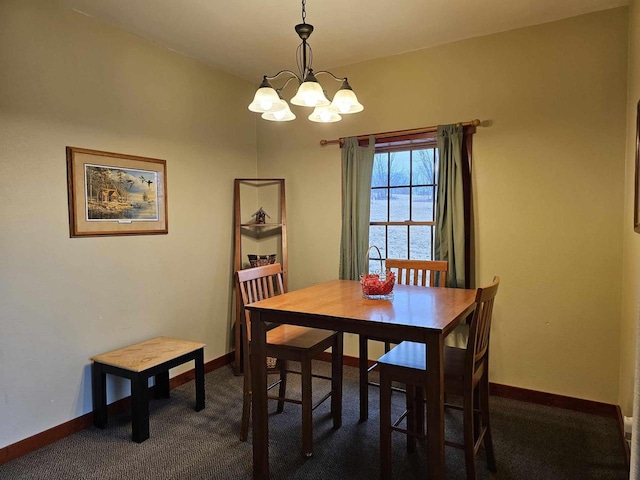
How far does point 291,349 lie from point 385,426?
0.63 meters

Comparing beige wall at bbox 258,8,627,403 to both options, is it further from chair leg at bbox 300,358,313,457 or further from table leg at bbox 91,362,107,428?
table leg at bbox 91,362,107,428

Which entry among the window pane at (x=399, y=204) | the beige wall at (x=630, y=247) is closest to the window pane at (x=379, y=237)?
the window pane at (x=399, y=204)

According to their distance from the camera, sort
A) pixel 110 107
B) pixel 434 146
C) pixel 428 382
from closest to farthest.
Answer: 1. pixel 428 382
2. pixel 110 107
3. pixel 434 146

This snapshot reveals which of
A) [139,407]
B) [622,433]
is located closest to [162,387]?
[139,407]

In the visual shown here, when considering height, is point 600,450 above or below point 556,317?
below

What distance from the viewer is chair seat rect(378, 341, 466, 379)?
1997 mm

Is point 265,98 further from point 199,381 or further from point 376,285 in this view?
point 199,381

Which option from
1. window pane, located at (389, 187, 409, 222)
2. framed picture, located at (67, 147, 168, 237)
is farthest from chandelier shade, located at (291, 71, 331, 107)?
window pane, located at (389, 187, 409, 222)

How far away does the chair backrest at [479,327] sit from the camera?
181 centimetres

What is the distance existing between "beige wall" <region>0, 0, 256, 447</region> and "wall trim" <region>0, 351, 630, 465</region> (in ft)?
0.16

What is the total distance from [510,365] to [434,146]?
1.71 metres

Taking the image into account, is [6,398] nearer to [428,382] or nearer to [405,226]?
[428,382]

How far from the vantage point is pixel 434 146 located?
3.30m

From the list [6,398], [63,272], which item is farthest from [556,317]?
[6,398]
